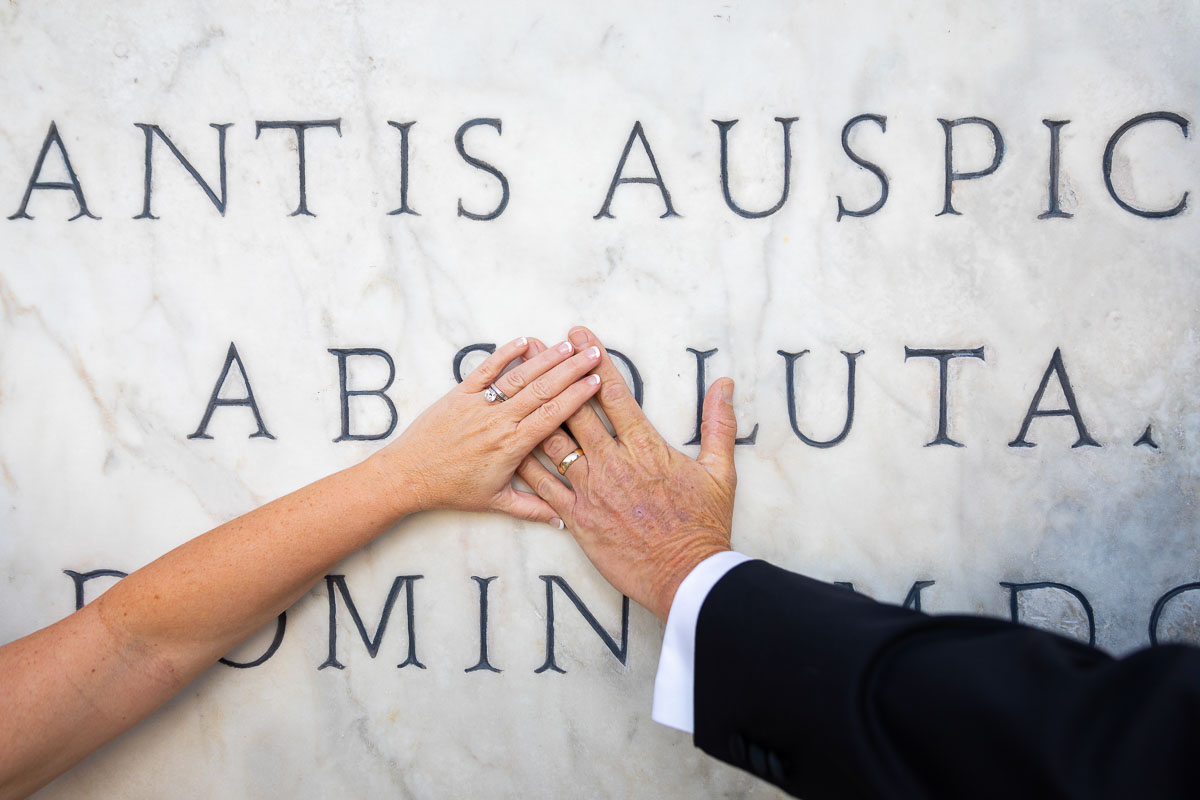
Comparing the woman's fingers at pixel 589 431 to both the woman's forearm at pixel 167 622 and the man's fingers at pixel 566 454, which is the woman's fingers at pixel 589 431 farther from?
the woman's forearm at pixel 167 622

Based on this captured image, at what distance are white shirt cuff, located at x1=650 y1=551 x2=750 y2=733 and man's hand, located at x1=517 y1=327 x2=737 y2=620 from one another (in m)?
0.08

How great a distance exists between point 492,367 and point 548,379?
0.11 m

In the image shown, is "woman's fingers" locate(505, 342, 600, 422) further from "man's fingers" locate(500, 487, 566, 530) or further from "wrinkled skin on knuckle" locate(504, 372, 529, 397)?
"man's fingers" locate(500, 487, 566, 530)

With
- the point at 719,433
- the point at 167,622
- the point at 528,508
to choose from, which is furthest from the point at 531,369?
the point at 167,622

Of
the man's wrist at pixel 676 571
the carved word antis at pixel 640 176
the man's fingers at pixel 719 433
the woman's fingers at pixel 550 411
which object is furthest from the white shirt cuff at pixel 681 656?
the carved word antis at pixel 640 176

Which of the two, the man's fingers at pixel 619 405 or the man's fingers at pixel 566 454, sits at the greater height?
the man's fingers at pixel 619 405

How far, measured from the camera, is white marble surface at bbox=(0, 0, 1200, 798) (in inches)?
55.4

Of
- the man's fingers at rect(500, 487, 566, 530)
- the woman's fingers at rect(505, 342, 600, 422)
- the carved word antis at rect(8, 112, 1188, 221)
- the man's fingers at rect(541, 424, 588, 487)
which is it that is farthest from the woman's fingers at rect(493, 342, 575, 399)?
the carved word antis at rect(8, 112, 1188, 221)

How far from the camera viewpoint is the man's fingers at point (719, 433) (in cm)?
137

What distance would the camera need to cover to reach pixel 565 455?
1.35m

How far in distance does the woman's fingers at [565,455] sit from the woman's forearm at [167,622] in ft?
0.96

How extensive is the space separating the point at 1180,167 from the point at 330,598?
1.89m

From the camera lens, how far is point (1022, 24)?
1392mm

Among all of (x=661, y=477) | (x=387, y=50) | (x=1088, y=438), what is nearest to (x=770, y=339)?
(x=661, y=477)
